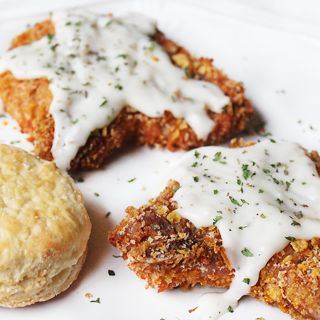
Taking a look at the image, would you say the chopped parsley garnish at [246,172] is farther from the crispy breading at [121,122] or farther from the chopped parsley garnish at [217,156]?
the crispy breading at [121,122]

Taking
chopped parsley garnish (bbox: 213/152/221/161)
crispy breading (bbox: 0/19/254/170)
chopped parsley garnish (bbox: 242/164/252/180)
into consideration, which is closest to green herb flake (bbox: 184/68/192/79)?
crispy breading (bbox: 0/19/254/170)

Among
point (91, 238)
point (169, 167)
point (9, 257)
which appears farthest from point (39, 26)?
point (9, 257)

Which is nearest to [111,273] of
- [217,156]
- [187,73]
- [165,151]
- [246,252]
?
[246,252]

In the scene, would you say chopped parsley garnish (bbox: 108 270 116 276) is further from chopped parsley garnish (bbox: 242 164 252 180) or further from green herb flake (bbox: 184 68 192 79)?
green herb flake (bbox: 184 68 192 79)

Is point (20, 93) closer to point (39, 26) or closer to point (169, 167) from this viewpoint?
point (39, 26)

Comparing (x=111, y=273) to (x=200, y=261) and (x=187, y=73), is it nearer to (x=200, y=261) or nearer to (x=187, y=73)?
(x=200, y=261)

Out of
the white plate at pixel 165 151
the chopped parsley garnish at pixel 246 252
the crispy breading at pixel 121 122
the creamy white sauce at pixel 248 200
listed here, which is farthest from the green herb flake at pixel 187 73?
the chopped parsley garnish at pixel 246 252
